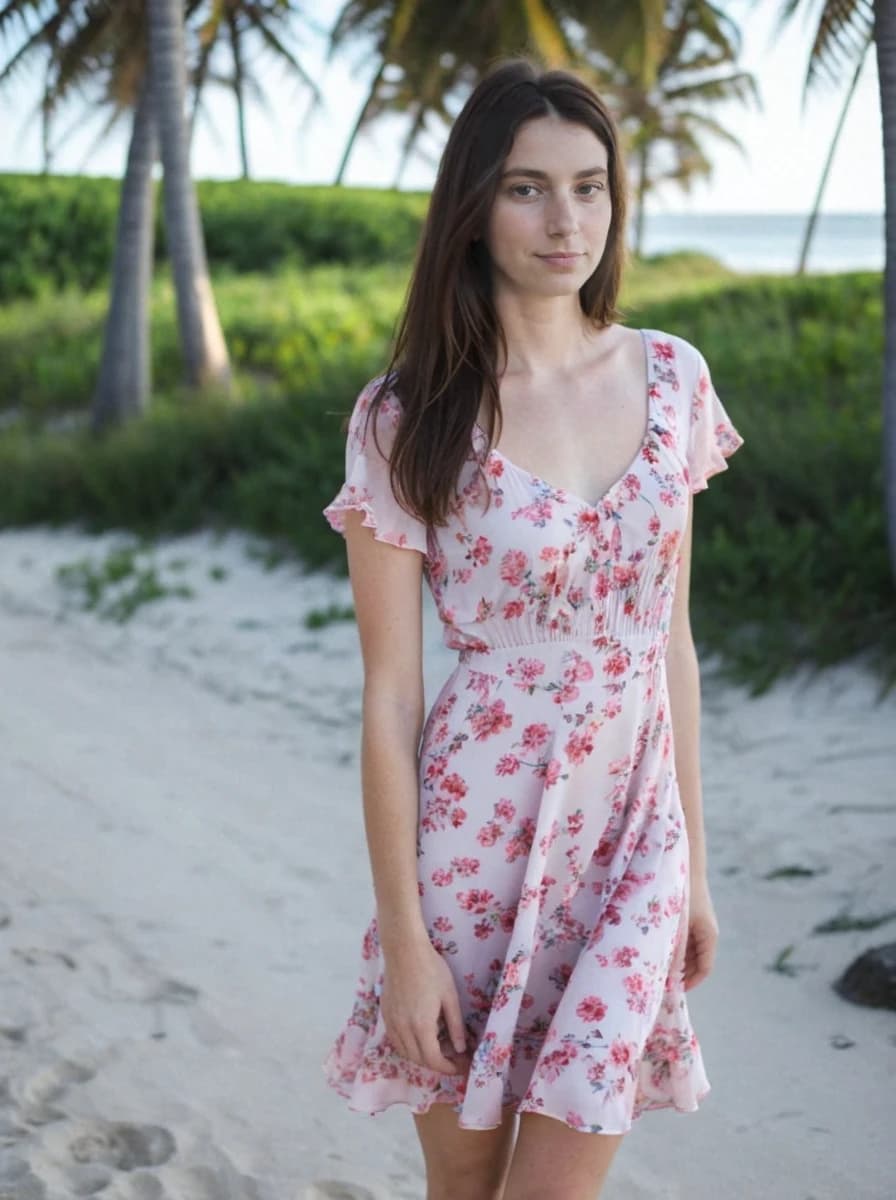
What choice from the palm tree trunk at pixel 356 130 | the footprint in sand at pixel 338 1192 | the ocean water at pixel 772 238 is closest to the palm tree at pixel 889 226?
the footprint in sand at pixel 338 1192

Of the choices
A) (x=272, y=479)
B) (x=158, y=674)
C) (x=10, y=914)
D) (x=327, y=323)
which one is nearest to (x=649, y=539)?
(x=10, y=914)

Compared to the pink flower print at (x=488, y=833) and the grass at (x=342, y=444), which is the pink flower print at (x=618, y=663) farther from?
the grass at (x=342, y=444)

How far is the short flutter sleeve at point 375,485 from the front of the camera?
2066 millimetres

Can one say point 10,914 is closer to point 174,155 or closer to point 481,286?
point 481,286

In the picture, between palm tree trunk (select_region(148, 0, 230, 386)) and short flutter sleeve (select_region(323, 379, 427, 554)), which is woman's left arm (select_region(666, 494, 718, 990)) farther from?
palm tree trunk (select_region(148, 0, 230, 386))

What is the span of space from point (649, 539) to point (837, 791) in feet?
12.5

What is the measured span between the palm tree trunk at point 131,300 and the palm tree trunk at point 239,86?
178 inches

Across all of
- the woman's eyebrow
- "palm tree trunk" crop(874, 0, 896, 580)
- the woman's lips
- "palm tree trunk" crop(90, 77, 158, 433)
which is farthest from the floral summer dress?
"palm tree trunk" crop(90, 77, 158, 433)

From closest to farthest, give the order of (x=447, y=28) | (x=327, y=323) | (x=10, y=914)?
(x=10, y=914), (x=327, y=323), (x=447, y=28)

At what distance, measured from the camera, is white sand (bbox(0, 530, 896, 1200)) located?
3.50m

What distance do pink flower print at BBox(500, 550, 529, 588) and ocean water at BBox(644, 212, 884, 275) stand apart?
5312 centimetres

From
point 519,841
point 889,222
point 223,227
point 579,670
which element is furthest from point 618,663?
point 223,227

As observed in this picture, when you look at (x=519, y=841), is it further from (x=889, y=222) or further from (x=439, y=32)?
(x=439, y=32)

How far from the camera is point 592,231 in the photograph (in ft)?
6.94
